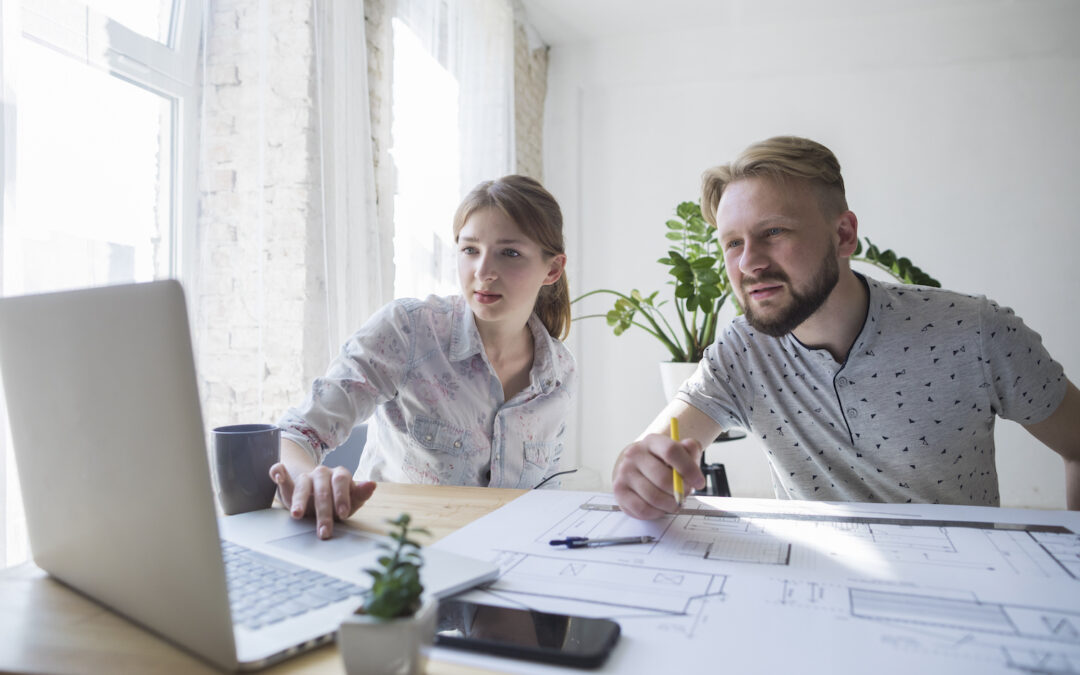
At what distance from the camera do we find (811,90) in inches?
149

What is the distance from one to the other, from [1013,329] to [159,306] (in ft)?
4.50

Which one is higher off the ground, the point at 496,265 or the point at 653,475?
the point at 496,265

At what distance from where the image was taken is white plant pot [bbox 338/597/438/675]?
443 millimetres

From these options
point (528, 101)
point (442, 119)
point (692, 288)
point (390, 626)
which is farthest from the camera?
point (528, 101)

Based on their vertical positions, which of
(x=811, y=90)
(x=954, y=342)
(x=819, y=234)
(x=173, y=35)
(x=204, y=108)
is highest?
(x=811, y=90)

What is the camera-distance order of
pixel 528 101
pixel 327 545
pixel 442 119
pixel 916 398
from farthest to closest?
pixel 528 101 < pixel 442 119 < pixel 916 398 < pixel 327 545

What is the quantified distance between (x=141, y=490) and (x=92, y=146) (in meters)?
1.17

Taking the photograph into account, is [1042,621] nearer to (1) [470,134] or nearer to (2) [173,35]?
(2) [173,35]

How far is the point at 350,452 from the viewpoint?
142 centimetres

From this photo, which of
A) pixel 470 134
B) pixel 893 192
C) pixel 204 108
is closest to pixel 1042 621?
pixel 204 108

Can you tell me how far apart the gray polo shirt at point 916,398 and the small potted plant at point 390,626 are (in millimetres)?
965

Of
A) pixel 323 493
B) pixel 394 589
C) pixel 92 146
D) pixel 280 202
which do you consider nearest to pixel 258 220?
pixel 280 202

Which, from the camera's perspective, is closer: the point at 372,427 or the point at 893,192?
the point at 372,427

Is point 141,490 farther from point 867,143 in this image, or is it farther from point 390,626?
point 867,143
